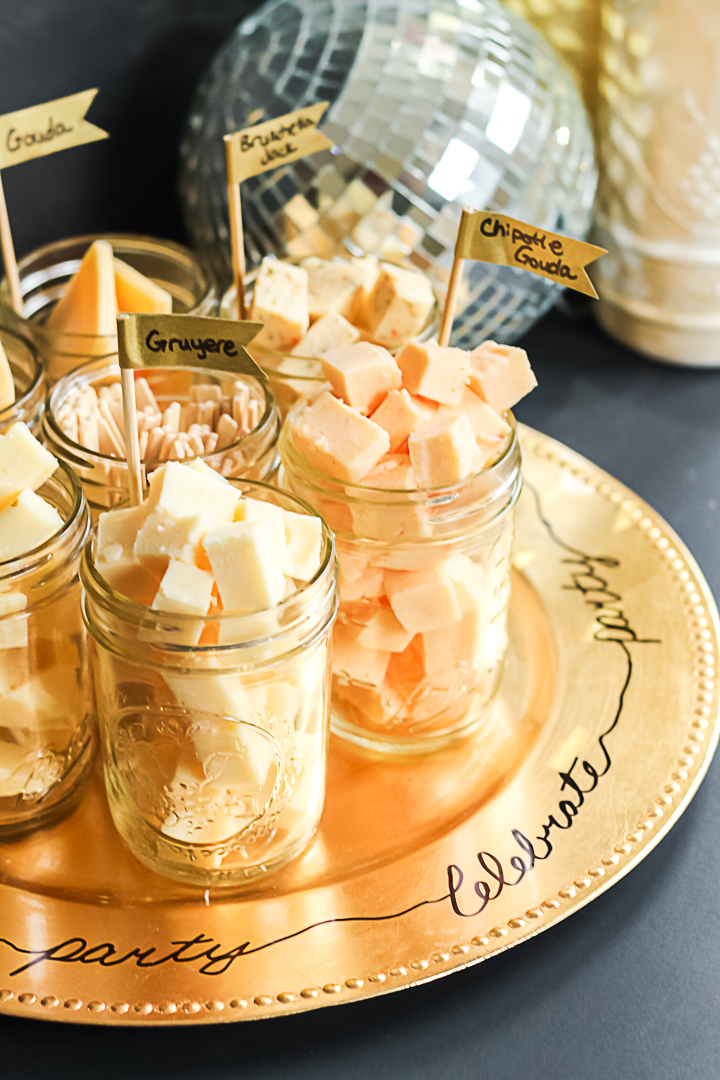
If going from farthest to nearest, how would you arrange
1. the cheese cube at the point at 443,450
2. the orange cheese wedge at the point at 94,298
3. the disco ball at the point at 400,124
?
1. the disco ball at the point at 400,124
2. the orange cheese wedge at the point at 94,298
3. the cheese cube at the point at 443,450

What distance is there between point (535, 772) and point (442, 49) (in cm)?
93

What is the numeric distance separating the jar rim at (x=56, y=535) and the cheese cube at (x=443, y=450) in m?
0.27

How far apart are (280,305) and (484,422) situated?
0.27 metres

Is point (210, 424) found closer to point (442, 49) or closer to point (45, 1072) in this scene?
point (45, 1072)

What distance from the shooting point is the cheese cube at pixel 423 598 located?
810mm

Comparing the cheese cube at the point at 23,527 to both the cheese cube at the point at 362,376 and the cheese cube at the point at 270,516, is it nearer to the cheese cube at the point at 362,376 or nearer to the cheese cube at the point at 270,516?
the cheese cube at the point at 270,516

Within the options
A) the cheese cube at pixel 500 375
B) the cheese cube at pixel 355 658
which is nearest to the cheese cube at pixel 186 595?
the cheese cube at pixel 355 658

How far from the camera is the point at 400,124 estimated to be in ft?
4.18

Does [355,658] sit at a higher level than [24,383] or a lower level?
lower

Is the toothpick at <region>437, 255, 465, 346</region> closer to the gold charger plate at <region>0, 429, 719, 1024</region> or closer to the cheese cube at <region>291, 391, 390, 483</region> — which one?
the cheese cube at <region>291, 391, 390, 483</region>

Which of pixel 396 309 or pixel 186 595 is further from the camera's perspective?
pixel 396 309

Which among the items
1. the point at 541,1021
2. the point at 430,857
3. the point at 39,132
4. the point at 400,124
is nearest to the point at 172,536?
the point at 430,857

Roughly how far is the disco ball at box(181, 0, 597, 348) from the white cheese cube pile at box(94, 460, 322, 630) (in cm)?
68

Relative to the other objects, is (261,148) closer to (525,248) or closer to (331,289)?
(331,289)
